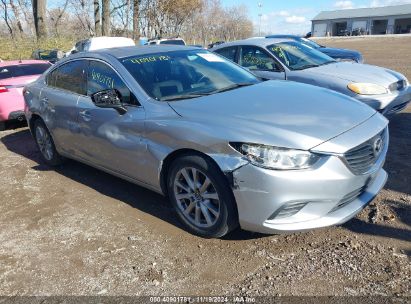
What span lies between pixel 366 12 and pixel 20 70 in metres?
82.8

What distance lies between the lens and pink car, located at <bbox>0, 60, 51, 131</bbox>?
25.6ft

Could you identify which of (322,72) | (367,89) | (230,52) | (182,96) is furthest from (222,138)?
(230,52)

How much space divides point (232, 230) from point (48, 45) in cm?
2466

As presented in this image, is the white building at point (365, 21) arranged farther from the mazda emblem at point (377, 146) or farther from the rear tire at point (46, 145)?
the mazda emblem at point (377, 146)

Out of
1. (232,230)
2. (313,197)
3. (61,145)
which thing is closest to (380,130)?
(313,197)

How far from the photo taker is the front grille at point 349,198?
303 cm

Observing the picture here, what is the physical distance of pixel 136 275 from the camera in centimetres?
308

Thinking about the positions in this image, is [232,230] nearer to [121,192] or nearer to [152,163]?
[152,163]

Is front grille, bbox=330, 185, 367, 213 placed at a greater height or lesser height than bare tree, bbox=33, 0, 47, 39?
lesser

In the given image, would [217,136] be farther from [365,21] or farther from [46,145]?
[365,21]

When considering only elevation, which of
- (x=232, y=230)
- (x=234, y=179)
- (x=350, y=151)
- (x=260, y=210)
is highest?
(x=350, y=151)

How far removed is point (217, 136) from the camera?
3.12 m

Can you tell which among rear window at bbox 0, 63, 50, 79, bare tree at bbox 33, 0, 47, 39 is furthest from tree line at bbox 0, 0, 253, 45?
rear window at bbox 0, 63, 50, 79

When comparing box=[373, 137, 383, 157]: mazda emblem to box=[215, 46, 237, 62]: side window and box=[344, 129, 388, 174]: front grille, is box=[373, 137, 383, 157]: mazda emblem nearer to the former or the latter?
box=[344, 129, 388, 174]: front grille
